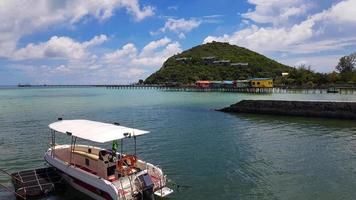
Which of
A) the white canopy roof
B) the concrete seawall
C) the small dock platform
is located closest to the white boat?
the white canopy roof

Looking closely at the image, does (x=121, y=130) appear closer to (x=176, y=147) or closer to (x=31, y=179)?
(x=31, y=179)

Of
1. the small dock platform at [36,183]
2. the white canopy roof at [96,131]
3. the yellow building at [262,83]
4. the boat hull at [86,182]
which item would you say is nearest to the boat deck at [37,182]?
the small dock platform at [36,183]

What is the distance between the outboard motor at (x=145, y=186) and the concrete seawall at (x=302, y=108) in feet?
112

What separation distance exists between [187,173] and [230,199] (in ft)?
14.5

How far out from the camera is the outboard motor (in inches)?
572

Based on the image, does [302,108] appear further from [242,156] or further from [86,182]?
[86,182]

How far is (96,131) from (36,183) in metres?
4.16

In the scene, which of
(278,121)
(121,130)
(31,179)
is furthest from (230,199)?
(278,121)

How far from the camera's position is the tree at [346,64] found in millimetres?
132625

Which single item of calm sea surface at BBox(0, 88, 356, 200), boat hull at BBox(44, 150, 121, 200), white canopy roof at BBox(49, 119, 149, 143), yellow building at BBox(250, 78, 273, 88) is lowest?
calm sea surface at BBox(0, 88, 356, 200)

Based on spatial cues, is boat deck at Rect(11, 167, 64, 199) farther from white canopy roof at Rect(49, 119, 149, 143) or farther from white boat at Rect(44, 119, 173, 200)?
white canopy roof at Rect(49, 119, 149, 143)

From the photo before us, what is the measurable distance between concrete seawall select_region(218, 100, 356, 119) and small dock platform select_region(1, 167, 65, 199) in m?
35.5

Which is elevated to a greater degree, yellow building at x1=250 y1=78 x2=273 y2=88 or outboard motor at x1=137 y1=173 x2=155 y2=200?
yellow building at x1=250 y1=78 x2=273 y2=88

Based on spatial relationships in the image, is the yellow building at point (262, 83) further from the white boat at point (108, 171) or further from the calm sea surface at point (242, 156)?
the white boat at point (108, 171)
